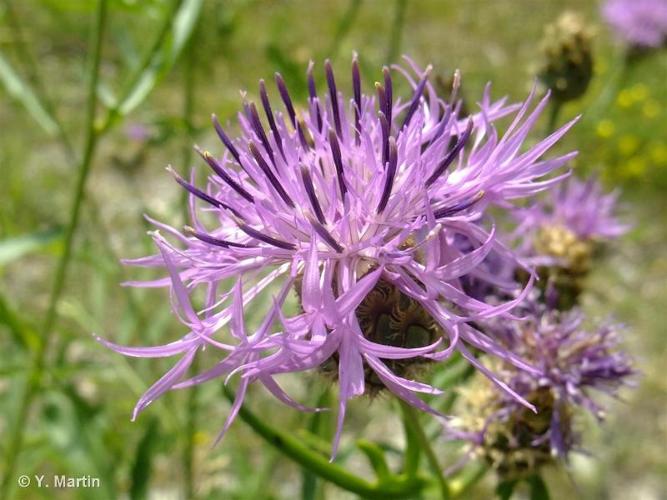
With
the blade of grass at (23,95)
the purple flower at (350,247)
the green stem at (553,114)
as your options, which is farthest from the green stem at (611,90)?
the blade of grass at (23,95)

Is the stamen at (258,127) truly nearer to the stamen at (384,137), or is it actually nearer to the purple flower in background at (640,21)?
the stamen at (384,137)

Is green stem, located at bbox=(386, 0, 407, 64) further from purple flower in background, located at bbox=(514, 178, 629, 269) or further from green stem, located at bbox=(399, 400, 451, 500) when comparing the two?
green stem, located at bbox=(399, 400, 451, 500)

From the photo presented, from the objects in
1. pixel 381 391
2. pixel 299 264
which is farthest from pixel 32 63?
pixel 381 391

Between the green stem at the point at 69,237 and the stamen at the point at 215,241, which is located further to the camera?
the green stem at the point at 69,237

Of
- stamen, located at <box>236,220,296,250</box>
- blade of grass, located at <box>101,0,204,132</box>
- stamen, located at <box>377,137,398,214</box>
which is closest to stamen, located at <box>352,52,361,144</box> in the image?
stamen, located at <box>377,137,398,214</box>

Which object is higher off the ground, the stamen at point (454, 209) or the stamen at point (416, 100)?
the stamen at point (416, 100)

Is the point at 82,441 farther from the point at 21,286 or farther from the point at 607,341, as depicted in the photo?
the point at 21,286

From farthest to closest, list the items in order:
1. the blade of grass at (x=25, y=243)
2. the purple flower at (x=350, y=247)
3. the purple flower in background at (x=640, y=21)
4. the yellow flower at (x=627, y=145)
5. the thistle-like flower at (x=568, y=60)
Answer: the yellow flower at (x=627, y=145)
the purple flower in background at (x=640, y=21)
the thistle-like flower at (x=568, y=60)
the blade of grass at (x=25, y=243)
the purple flower at (x=350, y=247)

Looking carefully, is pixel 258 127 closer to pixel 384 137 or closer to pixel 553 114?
pixel 384 137
